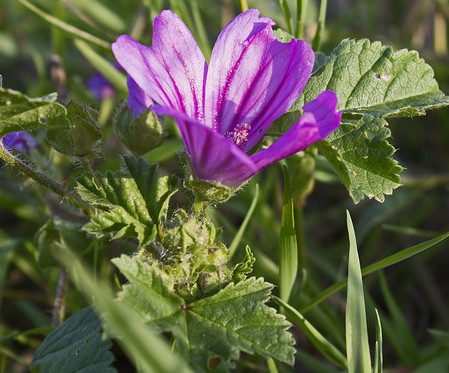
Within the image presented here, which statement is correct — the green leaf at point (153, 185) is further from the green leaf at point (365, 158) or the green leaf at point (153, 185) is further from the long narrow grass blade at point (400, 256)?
the long narrow grass blade at point (400, 256)

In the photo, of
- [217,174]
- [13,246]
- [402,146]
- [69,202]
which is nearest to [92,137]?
[69,202]

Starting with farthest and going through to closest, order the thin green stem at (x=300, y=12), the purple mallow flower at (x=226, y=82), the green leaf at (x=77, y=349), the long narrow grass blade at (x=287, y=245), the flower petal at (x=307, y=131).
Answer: the thin green stem at (x=300, y=12), the long narrow grass blade at (x=287, y=245), the green leaf at (x=77, y=349), the purple mallow flower at (x=226, y=82), the flower petal at (x=307, y=131)

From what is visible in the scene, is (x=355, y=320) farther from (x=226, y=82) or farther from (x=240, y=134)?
(x=226, y=82)

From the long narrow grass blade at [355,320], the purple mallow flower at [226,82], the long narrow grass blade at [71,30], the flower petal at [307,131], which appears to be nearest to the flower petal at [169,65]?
the purple mallow flower at [226,82]

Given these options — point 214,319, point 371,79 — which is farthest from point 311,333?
point 371,79

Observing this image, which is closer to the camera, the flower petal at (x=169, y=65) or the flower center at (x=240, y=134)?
the flower petal at (x=169, y=65)
